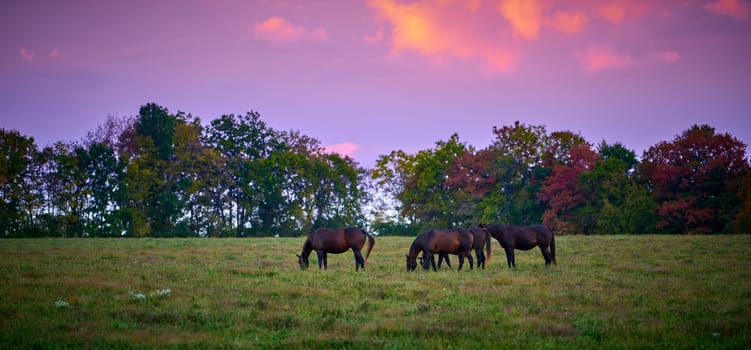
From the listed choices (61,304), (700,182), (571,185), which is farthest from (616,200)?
(61,304)

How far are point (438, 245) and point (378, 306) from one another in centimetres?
874

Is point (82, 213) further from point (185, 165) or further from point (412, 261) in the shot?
point (412, 261)

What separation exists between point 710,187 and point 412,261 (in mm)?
40014

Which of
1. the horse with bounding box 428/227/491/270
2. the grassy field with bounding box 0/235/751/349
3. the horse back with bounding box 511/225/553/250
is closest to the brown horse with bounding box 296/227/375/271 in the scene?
the grassy field with bounding box 0/235/751/349

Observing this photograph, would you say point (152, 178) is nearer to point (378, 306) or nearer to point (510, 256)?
point (510, 256)

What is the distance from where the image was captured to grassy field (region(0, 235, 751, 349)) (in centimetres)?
1043

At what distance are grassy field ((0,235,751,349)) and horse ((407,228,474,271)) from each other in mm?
927

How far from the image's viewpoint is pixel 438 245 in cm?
2212

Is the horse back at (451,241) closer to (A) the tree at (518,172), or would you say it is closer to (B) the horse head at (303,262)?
(B) the horse head at (303,262)

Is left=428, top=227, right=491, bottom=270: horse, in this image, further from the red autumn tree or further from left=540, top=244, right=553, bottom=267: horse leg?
the red autumn tree

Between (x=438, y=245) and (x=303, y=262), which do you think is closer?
(x=438, y=245)

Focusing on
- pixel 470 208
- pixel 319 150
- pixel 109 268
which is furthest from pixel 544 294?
pixel 319 150

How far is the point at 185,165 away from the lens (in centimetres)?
6294

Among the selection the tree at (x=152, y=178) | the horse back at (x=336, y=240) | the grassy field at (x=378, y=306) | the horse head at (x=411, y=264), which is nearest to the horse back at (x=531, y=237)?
the grassy field at (x=378, y=306)
